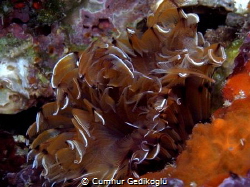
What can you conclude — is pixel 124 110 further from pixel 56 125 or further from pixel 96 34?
pixel 96 34

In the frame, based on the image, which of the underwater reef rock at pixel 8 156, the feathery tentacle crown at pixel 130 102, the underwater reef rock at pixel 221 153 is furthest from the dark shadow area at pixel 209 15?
the underwater reef rock at pixel 8 156

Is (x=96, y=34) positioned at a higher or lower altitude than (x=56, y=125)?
higher

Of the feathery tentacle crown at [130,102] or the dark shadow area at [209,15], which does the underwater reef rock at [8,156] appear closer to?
the feathery tentacle crown at [130,102]

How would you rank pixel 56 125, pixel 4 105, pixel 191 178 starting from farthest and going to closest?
1. pixel 4 105
2. pixel 56 125
3. pixel 191 178

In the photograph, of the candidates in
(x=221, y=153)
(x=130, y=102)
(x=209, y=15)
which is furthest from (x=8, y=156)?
(x=209, y=15)

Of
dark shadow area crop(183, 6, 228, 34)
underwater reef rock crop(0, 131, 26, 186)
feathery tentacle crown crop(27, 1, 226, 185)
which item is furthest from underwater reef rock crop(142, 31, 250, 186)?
underwater reef rock crop(0, 131, 26, 186)

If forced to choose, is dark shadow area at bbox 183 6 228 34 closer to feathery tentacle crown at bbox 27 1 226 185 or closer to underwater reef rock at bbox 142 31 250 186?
feathery tentacle crown at bbox 27 1 226 185

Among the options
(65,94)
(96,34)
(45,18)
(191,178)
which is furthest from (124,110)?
(45,18)

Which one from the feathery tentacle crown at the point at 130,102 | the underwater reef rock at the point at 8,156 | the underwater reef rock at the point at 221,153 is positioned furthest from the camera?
the underwater reef rock at the point at 8,156
